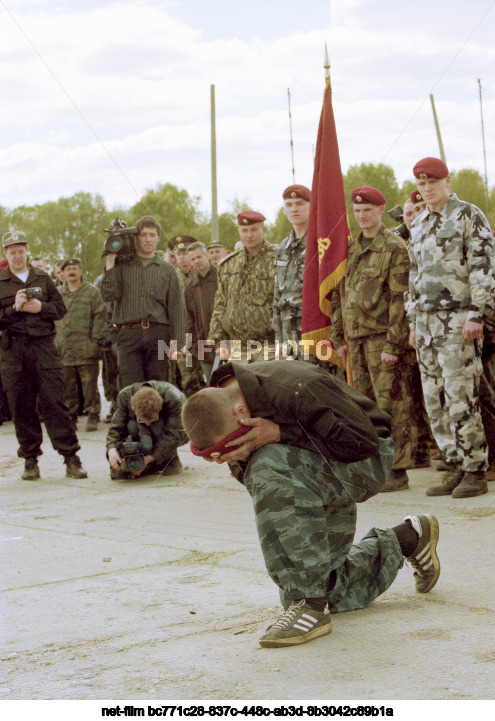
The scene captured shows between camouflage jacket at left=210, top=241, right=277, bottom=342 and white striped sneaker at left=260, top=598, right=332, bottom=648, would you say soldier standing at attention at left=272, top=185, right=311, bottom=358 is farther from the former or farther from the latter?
white striped sneaker at left=260, top=598, right=332, bottom=648

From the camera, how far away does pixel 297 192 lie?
7.66m

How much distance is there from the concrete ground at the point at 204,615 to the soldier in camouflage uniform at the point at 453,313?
0.30m

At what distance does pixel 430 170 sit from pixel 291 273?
1680 mm

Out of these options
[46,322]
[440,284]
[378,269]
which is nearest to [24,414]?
[46,322]

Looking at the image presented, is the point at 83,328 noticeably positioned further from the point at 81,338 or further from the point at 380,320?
the point at 380,320

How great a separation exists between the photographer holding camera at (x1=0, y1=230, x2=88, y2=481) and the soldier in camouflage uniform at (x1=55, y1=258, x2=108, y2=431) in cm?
346

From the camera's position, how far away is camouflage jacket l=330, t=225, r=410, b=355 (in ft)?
22.4

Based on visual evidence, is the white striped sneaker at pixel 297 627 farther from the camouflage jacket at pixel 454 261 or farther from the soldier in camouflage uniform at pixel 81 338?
the soldier in camouflage uniform at pixel 81 338

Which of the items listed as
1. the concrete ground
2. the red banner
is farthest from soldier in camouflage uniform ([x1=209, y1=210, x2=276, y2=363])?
the concrete ground

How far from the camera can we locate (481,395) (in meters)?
6.68

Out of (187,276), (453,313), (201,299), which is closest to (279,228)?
(187,276)

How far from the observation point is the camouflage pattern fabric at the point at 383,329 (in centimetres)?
682

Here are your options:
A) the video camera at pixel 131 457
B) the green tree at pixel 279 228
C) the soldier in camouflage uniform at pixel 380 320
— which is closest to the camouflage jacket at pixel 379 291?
the soldier in camouflage uniform at pixel 380 320
